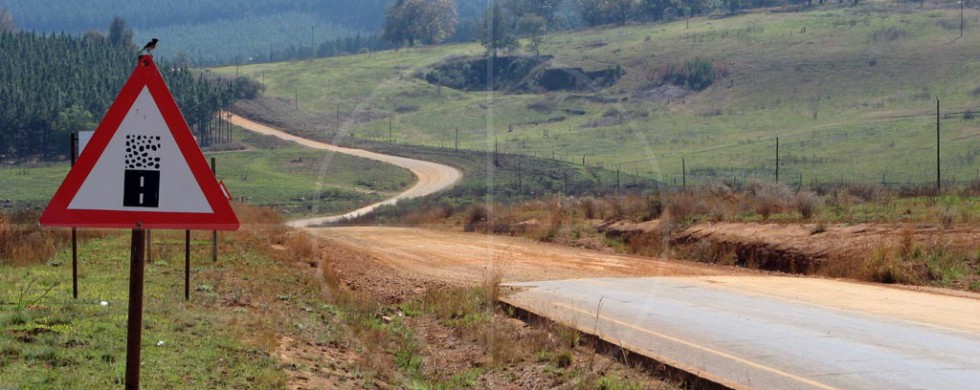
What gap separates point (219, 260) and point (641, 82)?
91.3m

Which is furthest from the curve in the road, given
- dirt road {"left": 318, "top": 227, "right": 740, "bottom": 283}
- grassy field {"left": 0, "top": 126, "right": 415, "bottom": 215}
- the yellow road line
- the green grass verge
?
the yellow road line

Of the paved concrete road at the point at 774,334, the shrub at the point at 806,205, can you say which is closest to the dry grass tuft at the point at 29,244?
the paved concrete road at the point at 774,334

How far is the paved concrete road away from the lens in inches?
412

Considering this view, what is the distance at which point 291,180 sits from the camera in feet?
247

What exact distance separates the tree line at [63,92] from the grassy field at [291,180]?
807 cm

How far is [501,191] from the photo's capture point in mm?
62125

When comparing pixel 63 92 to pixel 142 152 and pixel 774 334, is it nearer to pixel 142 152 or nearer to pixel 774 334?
pixel 774 334

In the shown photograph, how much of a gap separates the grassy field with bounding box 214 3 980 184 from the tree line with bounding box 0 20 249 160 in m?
8.61

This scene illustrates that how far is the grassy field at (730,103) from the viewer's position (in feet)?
247

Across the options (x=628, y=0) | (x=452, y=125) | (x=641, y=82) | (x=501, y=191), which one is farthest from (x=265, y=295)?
(x=628, y=0)

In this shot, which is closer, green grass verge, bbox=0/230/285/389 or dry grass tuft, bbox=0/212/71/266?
green grass verge, bbox=0/230/285/389

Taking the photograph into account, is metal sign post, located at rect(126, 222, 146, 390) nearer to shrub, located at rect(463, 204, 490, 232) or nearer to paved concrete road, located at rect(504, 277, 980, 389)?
paved concrete road, located at rect(504, 277, 980, 389)

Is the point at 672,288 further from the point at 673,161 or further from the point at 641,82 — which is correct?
the point at 641,82

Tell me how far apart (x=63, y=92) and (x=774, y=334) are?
94414 millimetres
